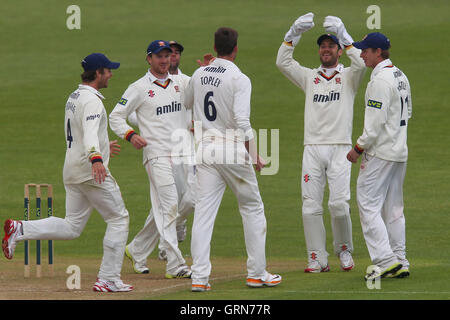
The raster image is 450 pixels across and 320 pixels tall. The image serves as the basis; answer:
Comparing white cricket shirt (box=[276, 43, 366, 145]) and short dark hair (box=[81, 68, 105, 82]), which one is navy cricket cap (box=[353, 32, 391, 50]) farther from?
short dark hair (box=[81, 68, 105, 82])

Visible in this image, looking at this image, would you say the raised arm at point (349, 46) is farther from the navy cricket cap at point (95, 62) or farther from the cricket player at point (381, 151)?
the navy cricket cap at point (95, 62)

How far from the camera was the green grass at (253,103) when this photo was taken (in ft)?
39.3

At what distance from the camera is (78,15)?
3647cm

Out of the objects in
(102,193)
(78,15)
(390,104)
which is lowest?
(102,193)

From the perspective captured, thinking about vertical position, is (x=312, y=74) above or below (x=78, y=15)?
below

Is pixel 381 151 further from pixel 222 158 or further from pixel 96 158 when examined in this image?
pixel 96 158

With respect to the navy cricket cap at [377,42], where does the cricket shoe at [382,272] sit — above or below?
below

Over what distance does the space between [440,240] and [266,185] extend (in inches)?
214

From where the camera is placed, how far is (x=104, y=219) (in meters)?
9.05

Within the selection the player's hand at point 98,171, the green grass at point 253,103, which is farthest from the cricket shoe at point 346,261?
the player's hand at point 98,171

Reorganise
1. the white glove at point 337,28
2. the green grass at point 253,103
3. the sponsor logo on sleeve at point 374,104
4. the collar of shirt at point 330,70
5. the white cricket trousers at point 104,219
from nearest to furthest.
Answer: the white cricket trousers at point 104,219 → the sponsor logo on sleeve at point 374,104 → the white glove at point 337,28 → the collar of shirt at point 330,70 → the green grass at point 253,103

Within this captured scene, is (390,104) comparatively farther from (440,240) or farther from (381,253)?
(440,240)

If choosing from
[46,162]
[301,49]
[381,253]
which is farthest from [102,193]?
[301,49]

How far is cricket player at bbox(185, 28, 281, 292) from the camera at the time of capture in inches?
349
